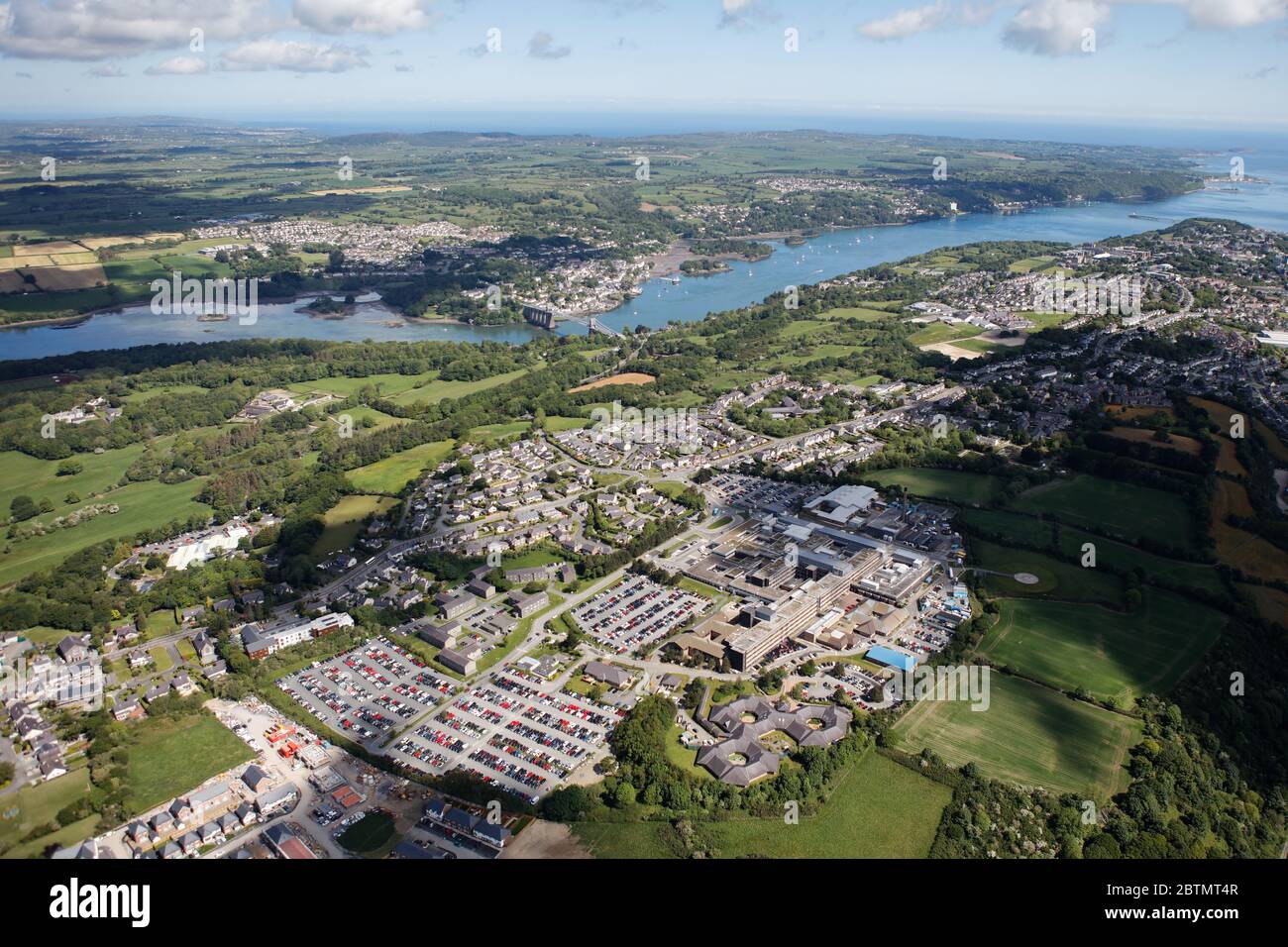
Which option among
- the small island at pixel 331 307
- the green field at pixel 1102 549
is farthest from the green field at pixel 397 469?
the small island at pixel 331 307

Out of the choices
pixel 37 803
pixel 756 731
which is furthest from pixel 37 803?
pixel 756 731

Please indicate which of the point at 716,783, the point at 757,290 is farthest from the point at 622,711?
the point at 757,290

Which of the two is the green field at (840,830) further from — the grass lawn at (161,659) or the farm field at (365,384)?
the farm field at (365,384)

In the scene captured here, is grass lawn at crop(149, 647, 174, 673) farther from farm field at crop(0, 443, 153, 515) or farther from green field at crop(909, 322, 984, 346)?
green field at crop(909, 322, 984, 346)

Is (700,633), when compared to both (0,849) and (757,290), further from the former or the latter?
(757,290)

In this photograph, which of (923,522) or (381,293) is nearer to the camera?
(923,522)

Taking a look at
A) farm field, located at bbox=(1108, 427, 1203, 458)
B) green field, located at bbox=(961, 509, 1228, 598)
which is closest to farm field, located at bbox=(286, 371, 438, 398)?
green field, located at bbox=(961, 509, 1228, 598)
